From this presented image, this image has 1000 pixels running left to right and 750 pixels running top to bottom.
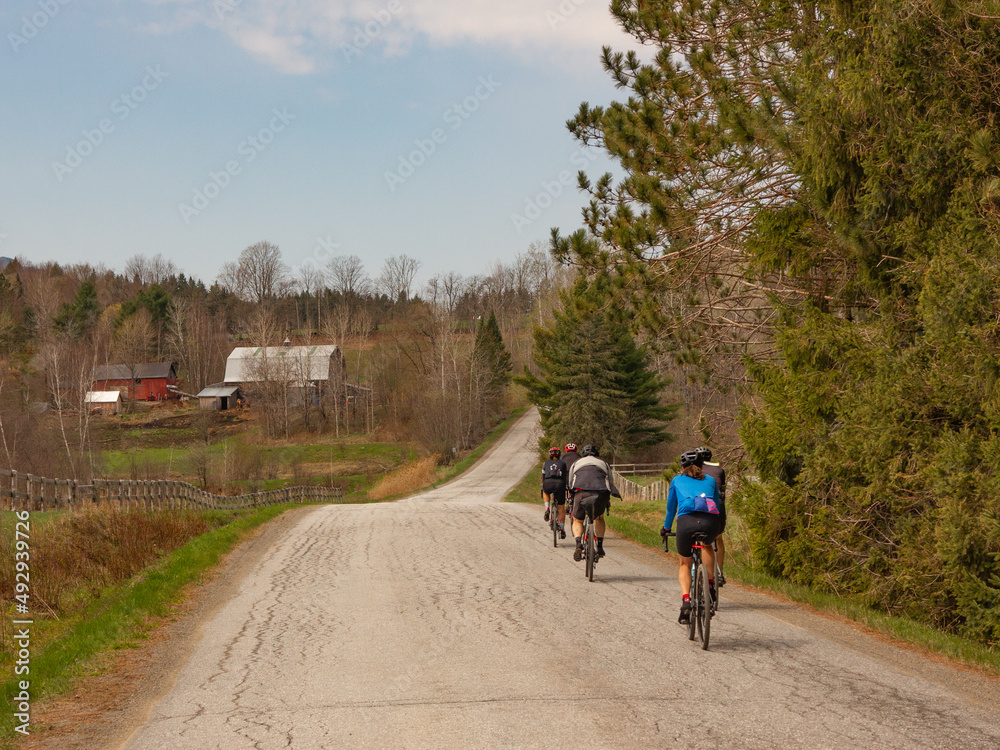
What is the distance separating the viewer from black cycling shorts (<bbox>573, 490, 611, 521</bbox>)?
12.2 metres

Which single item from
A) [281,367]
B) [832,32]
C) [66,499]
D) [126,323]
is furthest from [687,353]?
[126,323]

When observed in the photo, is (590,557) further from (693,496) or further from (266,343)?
(266,343)

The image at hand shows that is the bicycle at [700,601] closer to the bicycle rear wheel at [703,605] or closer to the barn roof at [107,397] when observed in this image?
the bicycle rear wheel at [703,605]

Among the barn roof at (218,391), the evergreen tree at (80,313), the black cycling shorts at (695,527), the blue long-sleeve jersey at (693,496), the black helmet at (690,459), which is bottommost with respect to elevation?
the black cycling shorts at (695,527)

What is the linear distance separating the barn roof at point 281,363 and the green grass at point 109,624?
213ft

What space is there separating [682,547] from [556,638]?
150 centimetres

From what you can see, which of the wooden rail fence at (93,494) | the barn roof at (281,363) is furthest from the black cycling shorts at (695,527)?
the barn roof at (281,363)

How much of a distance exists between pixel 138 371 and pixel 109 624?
94.3 m

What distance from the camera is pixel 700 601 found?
7848 millimetres

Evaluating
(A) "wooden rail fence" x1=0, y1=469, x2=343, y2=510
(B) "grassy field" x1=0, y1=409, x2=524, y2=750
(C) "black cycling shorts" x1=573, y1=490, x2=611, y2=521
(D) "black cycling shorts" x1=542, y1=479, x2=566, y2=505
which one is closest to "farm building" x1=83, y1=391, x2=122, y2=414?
(A) "wooden rail fence" x1=0, y1=469, x2=343, y2=510

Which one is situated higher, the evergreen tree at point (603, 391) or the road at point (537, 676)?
the evergreen tree at point (603, 391)

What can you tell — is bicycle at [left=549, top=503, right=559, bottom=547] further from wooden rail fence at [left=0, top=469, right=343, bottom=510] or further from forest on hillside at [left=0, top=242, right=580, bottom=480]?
forest on hillside at [left=0, top=242, right=580, bottom=480]

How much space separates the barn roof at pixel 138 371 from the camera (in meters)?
91.4

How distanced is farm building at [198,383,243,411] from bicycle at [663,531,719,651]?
88560 mm
